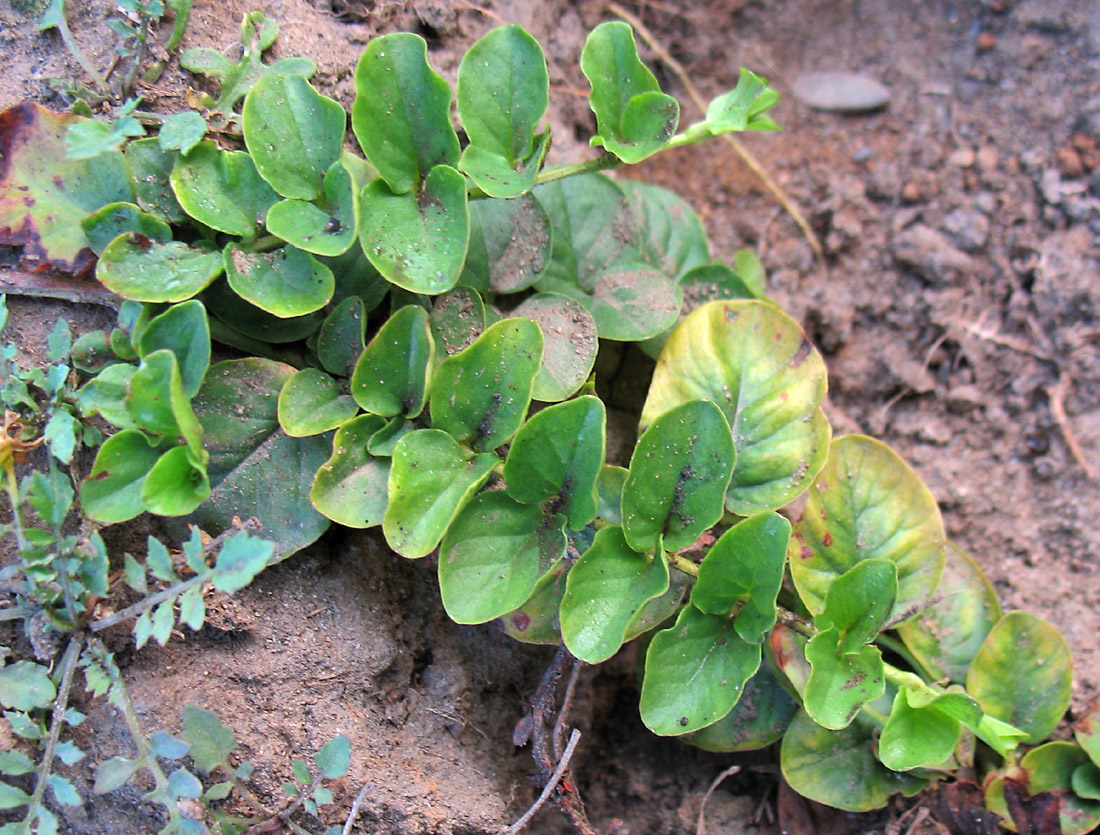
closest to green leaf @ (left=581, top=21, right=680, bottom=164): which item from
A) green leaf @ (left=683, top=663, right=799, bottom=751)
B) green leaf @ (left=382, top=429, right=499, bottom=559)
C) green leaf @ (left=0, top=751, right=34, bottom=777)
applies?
green leaf @ (left=382, top=429, right=499, bottom=559)

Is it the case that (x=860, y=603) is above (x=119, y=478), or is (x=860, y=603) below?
below

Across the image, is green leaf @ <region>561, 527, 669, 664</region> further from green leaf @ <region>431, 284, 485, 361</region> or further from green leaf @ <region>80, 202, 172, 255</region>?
green leaf @ <region>80, 202, 172, 255</region>

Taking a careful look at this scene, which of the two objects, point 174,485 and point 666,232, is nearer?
point 174,485

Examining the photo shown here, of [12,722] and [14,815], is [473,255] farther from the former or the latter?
[14,815]

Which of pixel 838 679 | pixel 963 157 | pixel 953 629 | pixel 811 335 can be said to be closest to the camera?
pixel 838 679

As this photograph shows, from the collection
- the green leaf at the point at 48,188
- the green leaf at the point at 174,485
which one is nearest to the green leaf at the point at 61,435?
the green leaf at the point at 174,485

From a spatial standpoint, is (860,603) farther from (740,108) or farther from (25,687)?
(25,687)

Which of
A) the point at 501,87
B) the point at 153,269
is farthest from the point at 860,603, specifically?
the point at 153,269
